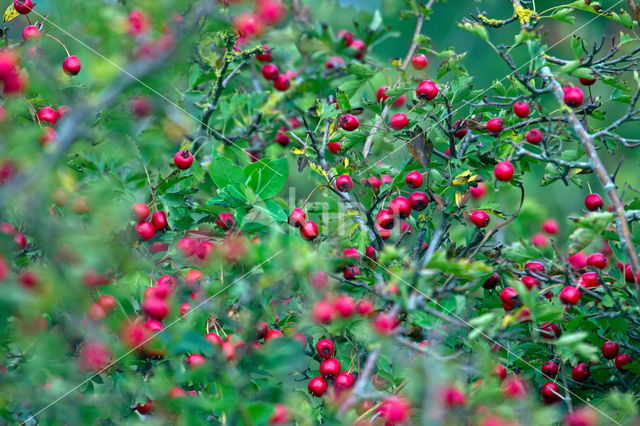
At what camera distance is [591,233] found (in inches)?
34.9

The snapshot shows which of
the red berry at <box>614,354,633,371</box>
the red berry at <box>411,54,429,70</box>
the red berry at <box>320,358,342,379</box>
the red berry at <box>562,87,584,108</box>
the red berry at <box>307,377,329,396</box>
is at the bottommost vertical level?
A: the red berry at <box>307,377,329,396</box>

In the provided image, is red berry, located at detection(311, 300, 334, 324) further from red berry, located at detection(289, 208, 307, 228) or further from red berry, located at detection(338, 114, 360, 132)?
red berry, located at detection(338, 114, 360, 132)

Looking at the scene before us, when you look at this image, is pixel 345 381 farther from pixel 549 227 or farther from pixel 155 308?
pixel 549 227

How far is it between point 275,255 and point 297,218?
194mm

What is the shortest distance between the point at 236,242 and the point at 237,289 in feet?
0.37

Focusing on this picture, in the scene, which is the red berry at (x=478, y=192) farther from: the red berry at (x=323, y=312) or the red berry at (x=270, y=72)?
the red berry at (x=270, y=72)

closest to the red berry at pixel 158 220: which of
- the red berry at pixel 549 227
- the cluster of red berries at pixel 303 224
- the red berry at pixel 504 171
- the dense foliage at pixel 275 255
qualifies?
the dense foliage at pixel 275 255

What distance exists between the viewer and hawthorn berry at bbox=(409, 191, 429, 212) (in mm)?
1159

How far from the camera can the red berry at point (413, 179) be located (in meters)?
1.16

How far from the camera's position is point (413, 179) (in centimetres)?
116

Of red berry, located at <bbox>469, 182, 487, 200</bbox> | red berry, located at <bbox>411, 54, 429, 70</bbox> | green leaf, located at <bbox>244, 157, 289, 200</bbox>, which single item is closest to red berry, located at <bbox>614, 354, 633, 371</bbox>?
red berry, located at <bbox>469, 182, 487, 200</bbox>

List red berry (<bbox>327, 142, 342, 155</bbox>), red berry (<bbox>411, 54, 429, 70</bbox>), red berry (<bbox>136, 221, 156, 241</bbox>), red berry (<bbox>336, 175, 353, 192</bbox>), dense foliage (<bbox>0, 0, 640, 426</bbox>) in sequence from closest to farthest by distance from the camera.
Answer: dense foliage (<bbox>0, 0, 640, 426</bbox>)
red berry (<bbox>136, 221, 156, 241</bbox>)
red berry (<bbox>336, 175, 353, 192</bbox>)
red berry (<bbox>327, 142, 342, 155</bbox>)
red berry (<bbox>411, 54, 429, 70</bbox>)

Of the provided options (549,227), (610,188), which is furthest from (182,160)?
(549,227)

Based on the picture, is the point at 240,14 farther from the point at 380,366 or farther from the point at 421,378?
the point at 421,378
